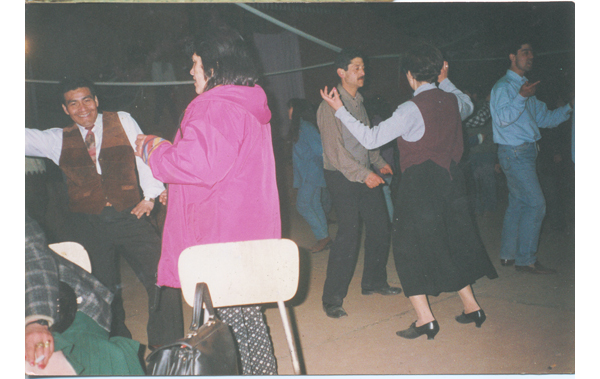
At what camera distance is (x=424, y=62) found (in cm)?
259

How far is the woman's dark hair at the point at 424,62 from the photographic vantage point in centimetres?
259

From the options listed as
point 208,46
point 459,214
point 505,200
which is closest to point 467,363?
point 459,214

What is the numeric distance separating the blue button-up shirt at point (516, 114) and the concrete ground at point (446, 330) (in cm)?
53

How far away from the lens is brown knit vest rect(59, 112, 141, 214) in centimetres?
247

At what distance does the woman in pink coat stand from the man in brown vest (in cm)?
47

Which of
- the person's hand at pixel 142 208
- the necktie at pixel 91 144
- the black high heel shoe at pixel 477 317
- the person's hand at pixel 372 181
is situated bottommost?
the black high heel shoe at pixel 477 317

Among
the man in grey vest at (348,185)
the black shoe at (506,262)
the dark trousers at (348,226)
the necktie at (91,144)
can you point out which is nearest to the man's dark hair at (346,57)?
the man in grey vest at (348,185)

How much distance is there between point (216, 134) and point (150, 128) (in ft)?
2.84

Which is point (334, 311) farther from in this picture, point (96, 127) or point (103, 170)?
point (96, 127)

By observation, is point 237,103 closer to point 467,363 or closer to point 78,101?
point 78,101

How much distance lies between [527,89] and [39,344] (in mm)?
2913

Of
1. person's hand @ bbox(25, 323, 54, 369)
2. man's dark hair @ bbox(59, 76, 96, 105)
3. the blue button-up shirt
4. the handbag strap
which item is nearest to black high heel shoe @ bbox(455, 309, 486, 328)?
the blue button-up shirt

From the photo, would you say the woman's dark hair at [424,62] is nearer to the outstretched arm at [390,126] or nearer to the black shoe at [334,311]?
the outstretched arm at [390,126]

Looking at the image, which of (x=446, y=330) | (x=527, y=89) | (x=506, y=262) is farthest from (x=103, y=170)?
(x=506, y=262)
